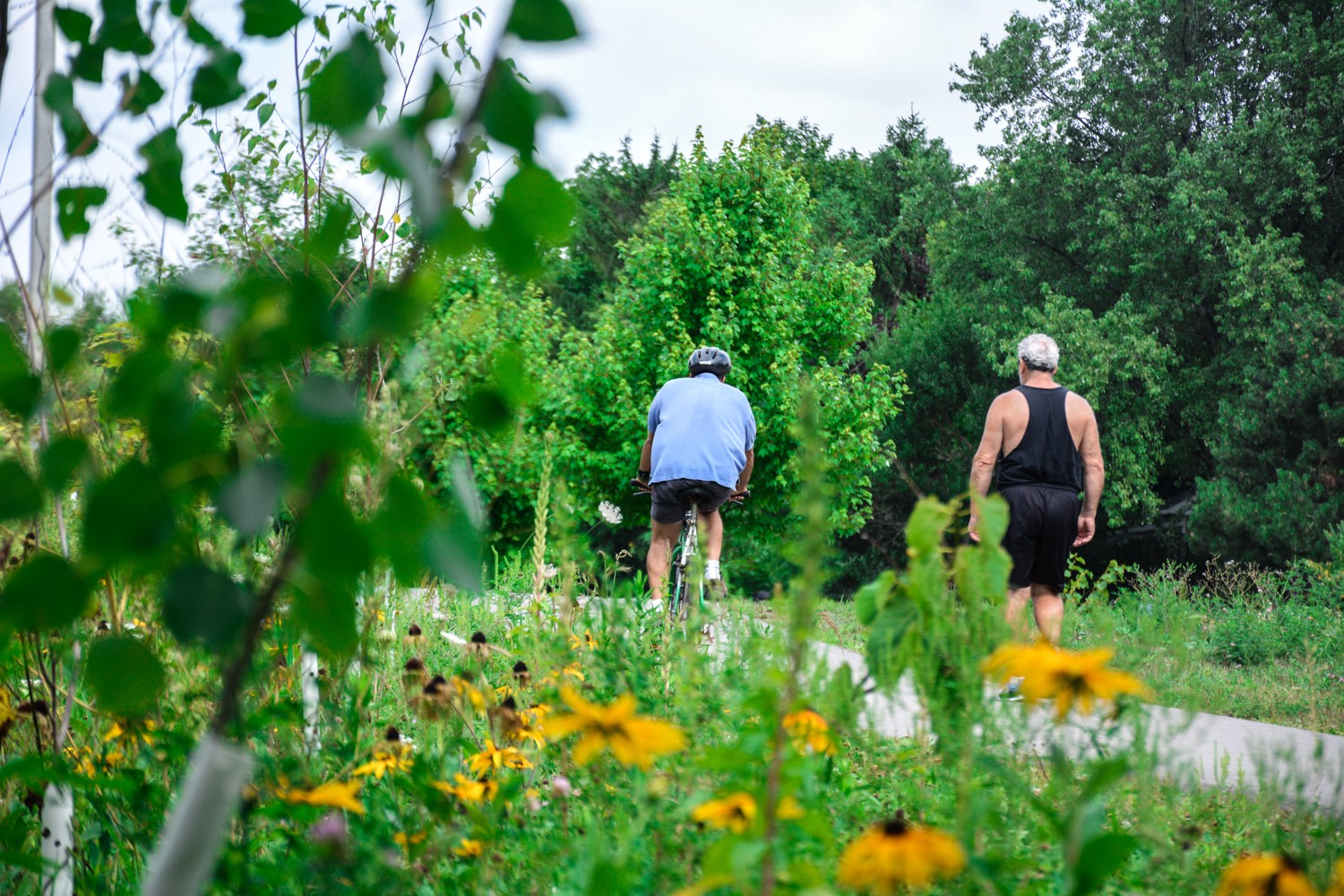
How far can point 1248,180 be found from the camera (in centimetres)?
1855

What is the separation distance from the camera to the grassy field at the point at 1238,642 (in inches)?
72.8

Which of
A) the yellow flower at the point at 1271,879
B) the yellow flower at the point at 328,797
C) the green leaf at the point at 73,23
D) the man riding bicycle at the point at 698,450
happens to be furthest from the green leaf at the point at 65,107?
the man riding bicycle at the point at 698,450

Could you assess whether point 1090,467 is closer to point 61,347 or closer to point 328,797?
point 328,797

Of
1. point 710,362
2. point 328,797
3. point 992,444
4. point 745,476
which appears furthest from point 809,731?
point 745,476

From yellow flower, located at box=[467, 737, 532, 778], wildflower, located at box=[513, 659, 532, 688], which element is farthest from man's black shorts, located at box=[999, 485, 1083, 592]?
yellow flower, located at box=[467, 737, 532, 778]

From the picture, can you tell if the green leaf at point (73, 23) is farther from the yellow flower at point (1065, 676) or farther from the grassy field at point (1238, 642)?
the grassy field at point (1238, 642)

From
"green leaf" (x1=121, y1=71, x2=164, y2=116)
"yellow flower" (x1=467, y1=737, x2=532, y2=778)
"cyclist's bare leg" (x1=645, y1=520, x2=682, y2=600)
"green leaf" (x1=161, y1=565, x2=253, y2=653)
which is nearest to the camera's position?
"green leaf" (x1=161, y1=565, x2=253, y2=653)

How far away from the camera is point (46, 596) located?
2.52 feet

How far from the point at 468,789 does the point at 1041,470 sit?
13.6 ft

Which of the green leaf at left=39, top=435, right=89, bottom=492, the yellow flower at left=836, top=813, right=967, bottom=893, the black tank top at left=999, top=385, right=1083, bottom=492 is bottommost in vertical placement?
the yellow flower at left=836, top=813, right=967, bottom=893

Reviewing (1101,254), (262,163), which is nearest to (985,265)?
(1101,254)

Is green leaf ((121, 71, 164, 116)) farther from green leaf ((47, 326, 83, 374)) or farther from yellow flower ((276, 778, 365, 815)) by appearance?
yellow flower ((276, 778, 365, 815))

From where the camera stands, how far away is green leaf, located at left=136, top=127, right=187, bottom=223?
0.98m

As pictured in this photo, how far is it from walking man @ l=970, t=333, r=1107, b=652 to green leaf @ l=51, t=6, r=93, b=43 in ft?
14.5
